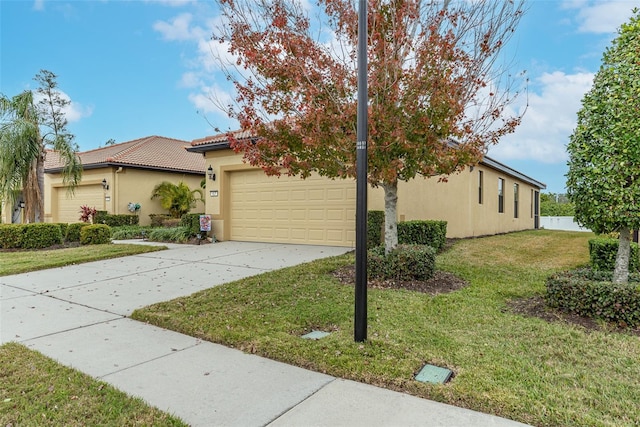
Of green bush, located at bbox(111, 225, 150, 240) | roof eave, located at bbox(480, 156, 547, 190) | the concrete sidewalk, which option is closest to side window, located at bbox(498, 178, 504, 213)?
roof eave, located at bbox(480, 156, 547, 190)

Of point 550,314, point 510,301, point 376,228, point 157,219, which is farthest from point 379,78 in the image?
point 157,219

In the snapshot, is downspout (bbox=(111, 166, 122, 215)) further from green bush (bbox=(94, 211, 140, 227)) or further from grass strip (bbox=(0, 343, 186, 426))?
grass strip (bbox=(0, 343, 186, 426))

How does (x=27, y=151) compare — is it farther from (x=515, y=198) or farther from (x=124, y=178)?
(x=515, y=198)

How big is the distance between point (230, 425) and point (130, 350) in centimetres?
190

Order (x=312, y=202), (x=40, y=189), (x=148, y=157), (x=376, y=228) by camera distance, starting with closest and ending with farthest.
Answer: (x=376, y=228) → (x=312, y=202) → (x=40, y=189) → (x=148, y=157)

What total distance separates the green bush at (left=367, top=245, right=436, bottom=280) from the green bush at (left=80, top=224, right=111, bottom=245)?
10416mm

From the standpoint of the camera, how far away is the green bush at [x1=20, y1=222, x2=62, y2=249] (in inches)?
466

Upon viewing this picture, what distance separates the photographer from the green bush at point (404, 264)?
633 cm

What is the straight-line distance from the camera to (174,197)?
61.0ft

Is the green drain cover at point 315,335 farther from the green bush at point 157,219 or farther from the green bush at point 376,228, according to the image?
the green bush at point 157,219

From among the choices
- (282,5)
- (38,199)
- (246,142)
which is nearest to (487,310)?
(246,142)

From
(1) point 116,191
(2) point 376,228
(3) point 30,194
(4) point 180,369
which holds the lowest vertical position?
(4) point 180,369

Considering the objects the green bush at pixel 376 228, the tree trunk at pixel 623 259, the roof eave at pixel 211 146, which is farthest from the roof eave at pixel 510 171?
the roof eave at pixel 211 146

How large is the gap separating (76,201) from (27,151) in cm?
738
